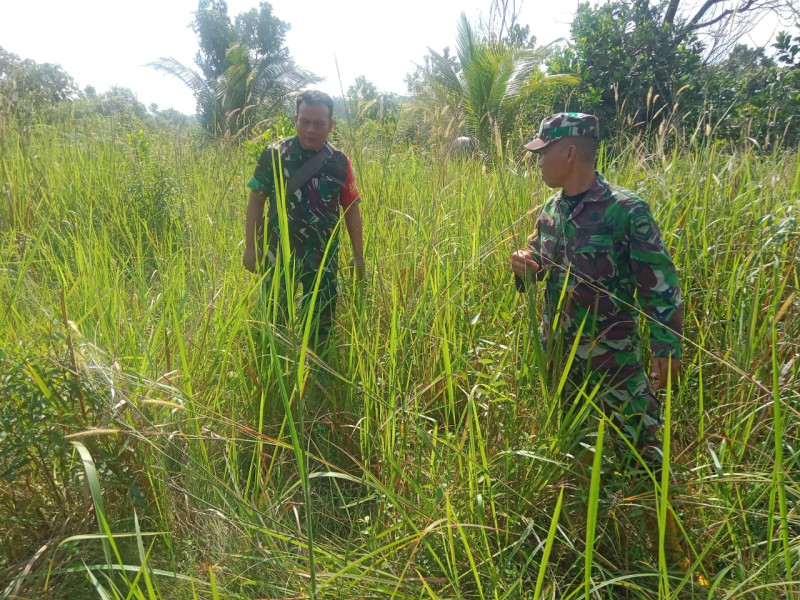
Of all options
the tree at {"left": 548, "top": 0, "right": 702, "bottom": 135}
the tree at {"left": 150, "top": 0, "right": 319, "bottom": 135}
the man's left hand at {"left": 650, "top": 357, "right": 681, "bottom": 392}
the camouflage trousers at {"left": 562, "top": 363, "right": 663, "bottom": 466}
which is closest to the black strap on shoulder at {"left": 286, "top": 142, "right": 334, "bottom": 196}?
the camouflage trousers at {"left": 562, "top": 363, "right": 663, "bottom": 466}

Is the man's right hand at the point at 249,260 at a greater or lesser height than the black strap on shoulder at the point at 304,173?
lesser

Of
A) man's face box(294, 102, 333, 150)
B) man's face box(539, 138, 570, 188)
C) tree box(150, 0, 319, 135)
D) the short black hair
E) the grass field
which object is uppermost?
tree box(150, 0, 319, 135)

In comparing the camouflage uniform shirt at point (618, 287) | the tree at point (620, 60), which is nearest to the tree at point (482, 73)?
the tree at point (620, 60)

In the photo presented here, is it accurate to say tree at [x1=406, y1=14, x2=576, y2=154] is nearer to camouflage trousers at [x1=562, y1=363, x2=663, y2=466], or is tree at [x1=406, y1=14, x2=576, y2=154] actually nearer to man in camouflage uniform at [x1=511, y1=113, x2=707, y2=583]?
man in camouflage uniform at [x1=511, y1=113, x2=707, y2=583]

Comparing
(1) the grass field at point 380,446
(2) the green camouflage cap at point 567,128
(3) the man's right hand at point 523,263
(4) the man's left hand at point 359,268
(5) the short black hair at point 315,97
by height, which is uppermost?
(5) the short black hair at point 315,97

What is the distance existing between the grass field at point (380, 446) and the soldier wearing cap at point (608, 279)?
11 cm

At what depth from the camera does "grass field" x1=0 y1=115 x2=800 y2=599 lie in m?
1.10

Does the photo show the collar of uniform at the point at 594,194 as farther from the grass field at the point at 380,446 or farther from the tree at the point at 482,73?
the tree at the point at 482,73

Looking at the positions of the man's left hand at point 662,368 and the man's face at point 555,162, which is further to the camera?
the man's face at point 555,162

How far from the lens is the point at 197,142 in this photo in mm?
5320

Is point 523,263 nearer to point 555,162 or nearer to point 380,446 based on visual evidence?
point 555,162

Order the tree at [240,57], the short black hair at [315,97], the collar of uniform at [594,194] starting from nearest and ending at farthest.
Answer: the collar of uniform at [594,194] → the short black hair at [315,97] → the tree at [240,57]

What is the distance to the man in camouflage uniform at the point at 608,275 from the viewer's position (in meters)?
1.58

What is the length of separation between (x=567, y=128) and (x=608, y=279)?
0.54 meters
